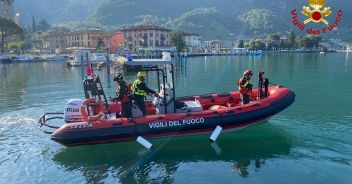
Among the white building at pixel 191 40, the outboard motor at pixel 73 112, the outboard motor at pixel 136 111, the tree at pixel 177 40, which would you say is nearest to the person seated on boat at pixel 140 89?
the outboard motor at pixel 136 111

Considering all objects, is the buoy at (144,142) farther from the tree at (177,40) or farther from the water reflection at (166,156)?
the tree at (177,40)

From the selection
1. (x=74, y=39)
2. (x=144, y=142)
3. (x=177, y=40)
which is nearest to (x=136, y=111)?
(x=144, y=142)

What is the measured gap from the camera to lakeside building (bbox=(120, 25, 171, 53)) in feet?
303

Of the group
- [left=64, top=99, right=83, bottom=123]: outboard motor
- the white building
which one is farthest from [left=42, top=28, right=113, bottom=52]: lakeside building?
[left=64, top=99, right=83, bottom=123]: outboard motor

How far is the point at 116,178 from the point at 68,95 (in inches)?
545

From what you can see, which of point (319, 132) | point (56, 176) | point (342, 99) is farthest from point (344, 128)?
point (56, 176)

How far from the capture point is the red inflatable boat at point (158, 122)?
396 inches

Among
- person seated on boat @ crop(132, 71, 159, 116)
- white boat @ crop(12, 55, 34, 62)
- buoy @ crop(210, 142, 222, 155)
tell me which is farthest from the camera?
white boat @ crop(12, 55, 34, 62)

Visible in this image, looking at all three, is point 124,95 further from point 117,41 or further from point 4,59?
point 117,41

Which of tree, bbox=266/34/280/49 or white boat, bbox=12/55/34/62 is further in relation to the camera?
tree, bbox=266/34/280/49

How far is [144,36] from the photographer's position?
93312 mm

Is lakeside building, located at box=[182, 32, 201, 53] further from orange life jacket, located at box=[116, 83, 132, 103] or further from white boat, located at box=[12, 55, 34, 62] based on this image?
orange life jacket, located at box=[116, 83, 132, 103]

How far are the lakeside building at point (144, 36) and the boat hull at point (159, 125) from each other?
82.2 meters

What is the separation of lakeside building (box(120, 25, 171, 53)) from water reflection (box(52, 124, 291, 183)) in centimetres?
8211
